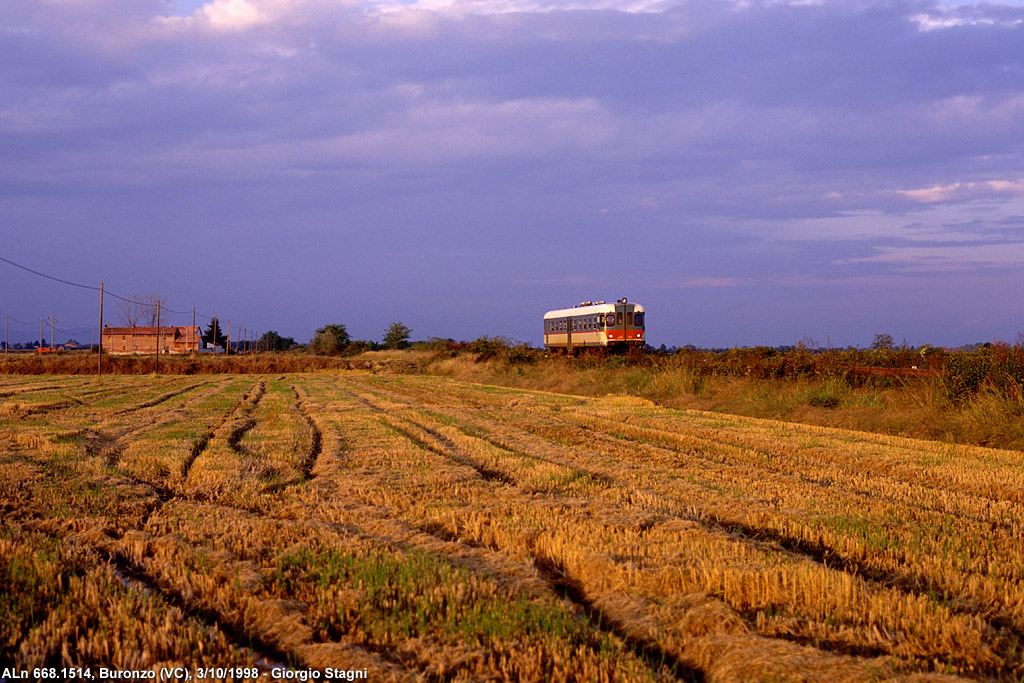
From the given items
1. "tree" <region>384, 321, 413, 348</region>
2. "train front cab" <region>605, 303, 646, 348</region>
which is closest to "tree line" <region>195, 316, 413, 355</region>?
"tree" <region>384, 321, 413, 348</region>

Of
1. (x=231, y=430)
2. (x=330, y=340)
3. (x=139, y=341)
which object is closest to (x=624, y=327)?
(x=231, y=430)

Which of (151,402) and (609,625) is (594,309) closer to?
(151,402)

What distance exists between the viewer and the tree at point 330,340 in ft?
338

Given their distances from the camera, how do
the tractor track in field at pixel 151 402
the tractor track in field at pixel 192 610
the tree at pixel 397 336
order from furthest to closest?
1. the tree at pixel 397 336
2. the tractor track in field at pixel 151 402
3. the tractor track in field at pixel 192 610

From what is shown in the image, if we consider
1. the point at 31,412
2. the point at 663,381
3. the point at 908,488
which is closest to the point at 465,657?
the point at 908,488

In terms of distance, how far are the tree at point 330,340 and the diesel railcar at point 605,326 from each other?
60.0 m

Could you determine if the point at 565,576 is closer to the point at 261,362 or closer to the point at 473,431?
the point at 473,431

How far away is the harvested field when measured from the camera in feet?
13.5

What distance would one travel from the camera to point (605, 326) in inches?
1695

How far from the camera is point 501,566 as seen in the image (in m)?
5.68

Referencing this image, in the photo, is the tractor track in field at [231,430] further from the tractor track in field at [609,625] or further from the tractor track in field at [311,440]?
the tractor track in field at [609,625]

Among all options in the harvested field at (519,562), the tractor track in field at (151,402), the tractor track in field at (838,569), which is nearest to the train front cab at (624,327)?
the tractor track in field at (151,402)

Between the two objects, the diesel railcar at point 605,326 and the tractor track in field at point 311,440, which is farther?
the diesel railcar at point 605,326

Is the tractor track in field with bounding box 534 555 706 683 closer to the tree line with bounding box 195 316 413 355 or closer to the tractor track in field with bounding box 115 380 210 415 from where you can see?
the tractor track in field with bounding box 115 380 210 415
